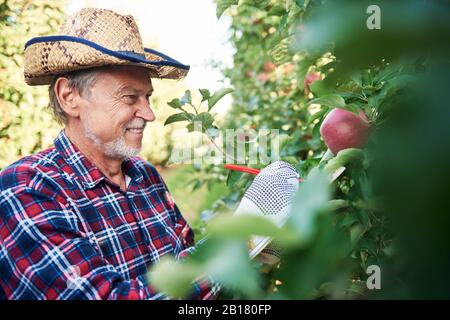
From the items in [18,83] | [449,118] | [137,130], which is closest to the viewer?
[449,118]

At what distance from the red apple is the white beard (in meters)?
0.73

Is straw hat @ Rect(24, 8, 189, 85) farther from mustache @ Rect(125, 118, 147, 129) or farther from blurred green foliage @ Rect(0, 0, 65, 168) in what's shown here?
blurred green foliage @ Rect(0, 0, 65, 168)

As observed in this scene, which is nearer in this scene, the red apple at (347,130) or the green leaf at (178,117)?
the red apple at (347,130)

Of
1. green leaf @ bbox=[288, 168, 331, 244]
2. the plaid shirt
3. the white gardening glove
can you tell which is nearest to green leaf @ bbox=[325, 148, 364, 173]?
the white gardening glove

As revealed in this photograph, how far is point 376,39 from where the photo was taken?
286 millimetres

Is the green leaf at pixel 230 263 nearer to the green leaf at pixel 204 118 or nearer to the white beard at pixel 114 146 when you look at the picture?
the green leaf at pixel 204 118

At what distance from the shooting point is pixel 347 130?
107 cm

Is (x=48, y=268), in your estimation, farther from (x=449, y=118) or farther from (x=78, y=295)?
(x=449, y=118)

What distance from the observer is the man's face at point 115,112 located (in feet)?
5.10

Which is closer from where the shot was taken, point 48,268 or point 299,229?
point 299,229

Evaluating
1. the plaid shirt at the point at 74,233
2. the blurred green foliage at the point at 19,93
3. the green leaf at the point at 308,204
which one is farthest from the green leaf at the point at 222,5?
the blurred green foliage at the point at 19,93
